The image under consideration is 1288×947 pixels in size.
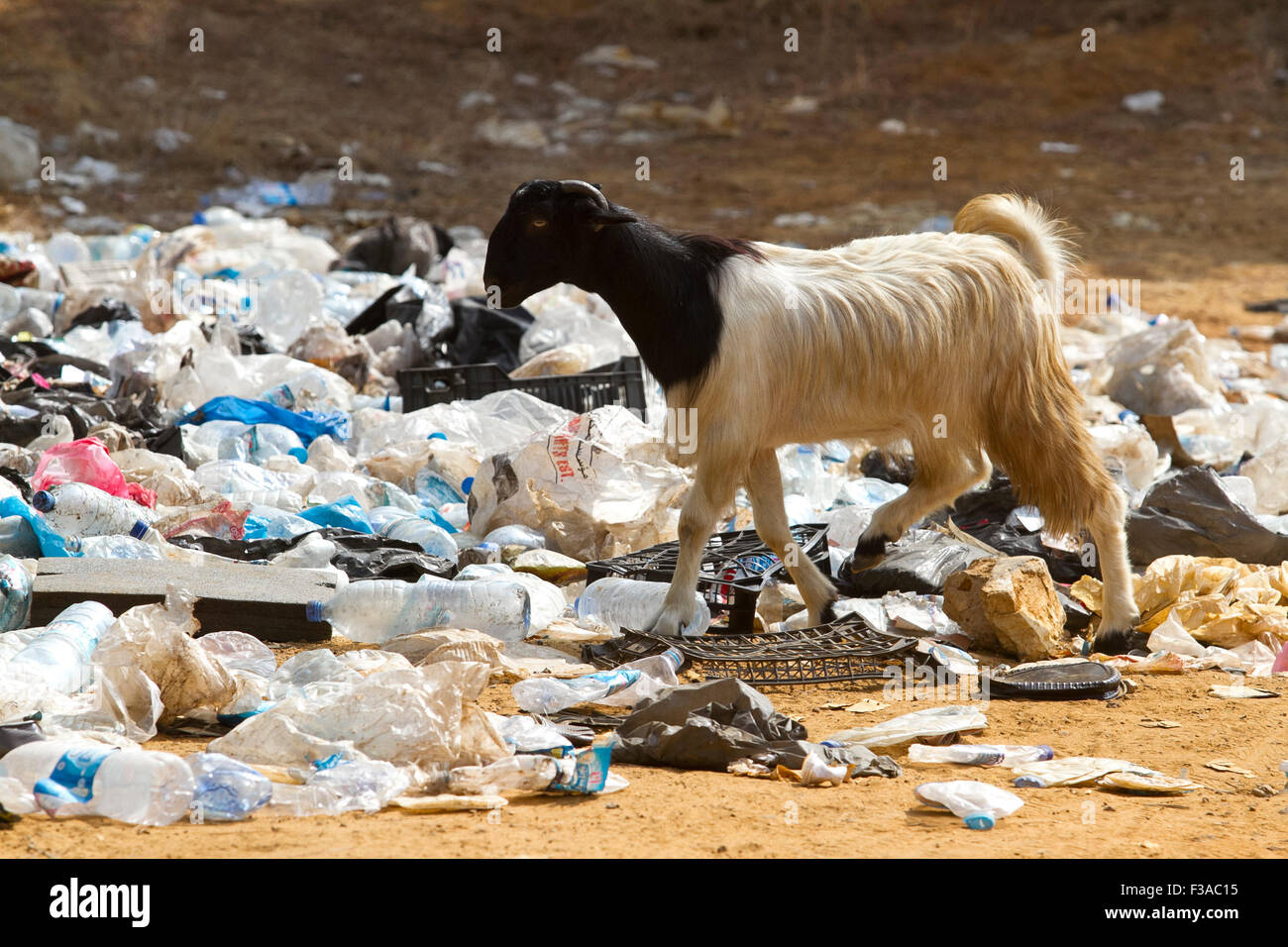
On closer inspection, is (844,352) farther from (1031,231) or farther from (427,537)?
(427,537)

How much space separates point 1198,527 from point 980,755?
2.44 m

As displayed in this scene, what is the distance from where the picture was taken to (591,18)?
18.9 m

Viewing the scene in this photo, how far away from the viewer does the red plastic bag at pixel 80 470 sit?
17.7 ft

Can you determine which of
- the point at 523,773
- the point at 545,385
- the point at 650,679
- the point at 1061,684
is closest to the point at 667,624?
the point at 650,679

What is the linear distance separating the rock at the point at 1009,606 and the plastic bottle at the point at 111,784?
111 inches

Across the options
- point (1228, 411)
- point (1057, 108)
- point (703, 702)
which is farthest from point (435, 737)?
point (1057, 108)

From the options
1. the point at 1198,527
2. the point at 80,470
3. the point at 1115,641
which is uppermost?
the point at 80,470

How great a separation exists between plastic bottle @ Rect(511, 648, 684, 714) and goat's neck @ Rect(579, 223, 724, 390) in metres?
1.06

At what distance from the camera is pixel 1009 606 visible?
4723mm

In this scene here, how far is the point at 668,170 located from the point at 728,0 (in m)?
4.98

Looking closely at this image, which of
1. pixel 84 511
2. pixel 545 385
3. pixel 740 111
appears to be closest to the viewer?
pixel 84 511

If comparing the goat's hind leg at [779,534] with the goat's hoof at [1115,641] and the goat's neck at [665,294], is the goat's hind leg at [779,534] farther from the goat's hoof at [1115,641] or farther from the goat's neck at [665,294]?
the goat's hoof at [1115,641]

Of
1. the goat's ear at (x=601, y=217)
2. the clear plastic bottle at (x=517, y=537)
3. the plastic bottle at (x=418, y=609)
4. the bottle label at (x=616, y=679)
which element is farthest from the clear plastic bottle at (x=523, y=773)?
the clear plastic bottle at (x=517, y=537)

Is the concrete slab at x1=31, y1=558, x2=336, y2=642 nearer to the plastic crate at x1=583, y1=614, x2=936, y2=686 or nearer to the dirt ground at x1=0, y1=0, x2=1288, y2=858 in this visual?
the plastic crate at x1=583, y1=614, x2=936, y2=686
